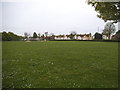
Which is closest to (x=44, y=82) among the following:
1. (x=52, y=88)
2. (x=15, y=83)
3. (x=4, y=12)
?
(x=52, y=88)

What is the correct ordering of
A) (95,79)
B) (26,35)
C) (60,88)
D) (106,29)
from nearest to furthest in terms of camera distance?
(60,88) < (95,79) < (106,29) < (26,35)

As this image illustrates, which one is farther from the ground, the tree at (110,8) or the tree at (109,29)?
the tree at (109,29)

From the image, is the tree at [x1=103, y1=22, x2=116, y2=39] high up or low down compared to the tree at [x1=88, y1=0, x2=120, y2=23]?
up

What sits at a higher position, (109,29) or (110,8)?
(109,29)

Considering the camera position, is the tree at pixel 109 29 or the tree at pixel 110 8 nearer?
the tree at pixel 110 8

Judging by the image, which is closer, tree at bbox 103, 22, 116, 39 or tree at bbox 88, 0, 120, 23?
tree at bbox 88, 0, 120, 23

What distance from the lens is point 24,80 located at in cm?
654

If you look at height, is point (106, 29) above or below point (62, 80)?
above

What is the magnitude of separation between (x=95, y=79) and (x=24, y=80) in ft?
10.7

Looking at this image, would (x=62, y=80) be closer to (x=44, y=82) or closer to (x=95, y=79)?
(x=44, y=82)

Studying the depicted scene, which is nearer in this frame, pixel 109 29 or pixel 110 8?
pixel 110 8

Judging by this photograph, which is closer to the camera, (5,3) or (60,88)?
(60,88)

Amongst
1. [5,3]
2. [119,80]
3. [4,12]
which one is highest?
[5,3]

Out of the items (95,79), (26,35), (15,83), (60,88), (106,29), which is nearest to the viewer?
(60,88)
